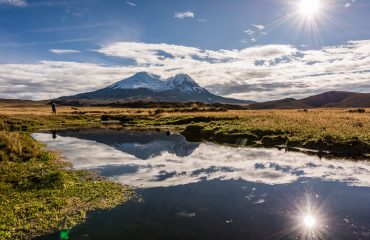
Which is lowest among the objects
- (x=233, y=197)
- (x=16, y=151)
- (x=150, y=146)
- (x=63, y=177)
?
(x=233, y=197)

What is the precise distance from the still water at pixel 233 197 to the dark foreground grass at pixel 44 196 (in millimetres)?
1113

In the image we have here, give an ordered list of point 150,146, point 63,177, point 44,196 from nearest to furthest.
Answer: point 44,196
point 63,177
point 150,146

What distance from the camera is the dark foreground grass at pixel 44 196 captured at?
17.3m

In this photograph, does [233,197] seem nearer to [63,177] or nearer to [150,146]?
[63,177]

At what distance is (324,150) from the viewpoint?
129ft

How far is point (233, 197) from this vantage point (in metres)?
22.4

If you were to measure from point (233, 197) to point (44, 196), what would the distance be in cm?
1138

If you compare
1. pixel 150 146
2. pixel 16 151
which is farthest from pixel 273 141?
pixel 16 151

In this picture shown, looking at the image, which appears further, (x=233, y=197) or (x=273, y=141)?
(x=273, y=141)

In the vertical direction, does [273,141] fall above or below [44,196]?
above

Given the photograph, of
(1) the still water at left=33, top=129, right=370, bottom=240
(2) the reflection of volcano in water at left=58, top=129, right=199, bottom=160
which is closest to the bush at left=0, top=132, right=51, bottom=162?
(1) the still water at left=33, top=129, right=370, bottom=240

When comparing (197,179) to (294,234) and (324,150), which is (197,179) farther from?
(324,150)

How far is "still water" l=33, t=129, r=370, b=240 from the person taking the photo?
55.5ft

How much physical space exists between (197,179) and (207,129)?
32984 mm
